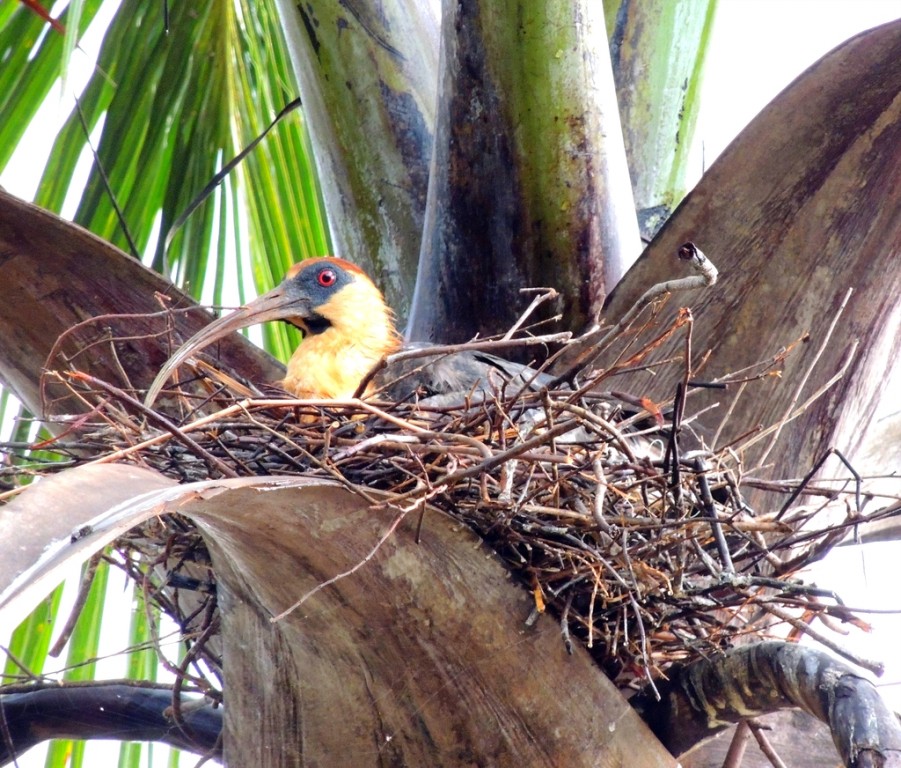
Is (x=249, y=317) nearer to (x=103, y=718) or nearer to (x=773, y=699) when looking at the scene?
(x=103, y=718)

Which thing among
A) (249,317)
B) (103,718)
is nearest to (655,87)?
(249,317)

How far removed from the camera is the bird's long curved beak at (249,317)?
2.80 metres

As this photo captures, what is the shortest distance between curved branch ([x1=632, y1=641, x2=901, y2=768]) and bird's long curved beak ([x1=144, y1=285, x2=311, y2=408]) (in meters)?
1.27

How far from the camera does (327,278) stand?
3459 millimetres

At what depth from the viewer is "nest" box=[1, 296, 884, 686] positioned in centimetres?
202

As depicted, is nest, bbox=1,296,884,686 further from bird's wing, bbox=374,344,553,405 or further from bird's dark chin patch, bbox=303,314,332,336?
bird's dark chin patch, bbox=303,314,332,336

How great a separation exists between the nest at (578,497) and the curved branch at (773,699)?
0.22ft

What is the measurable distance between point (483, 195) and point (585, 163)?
0.87ft

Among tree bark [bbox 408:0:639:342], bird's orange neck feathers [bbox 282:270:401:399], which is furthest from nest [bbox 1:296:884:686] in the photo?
bird's orange neck feathers [bbox 282:270:401:399]

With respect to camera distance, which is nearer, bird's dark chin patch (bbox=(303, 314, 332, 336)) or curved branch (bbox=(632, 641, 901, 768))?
curved branch (bbox=(632, 641, 901, 768))

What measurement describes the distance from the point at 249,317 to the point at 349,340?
303mm

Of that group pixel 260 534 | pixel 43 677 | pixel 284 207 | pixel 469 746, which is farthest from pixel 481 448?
pixel 284 207

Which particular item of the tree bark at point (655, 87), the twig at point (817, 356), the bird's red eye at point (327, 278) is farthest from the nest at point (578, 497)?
the tree bark at point (655, 87)

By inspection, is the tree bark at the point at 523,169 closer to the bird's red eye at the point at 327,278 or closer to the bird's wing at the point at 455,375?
the bird's wing at the point at 455,375
